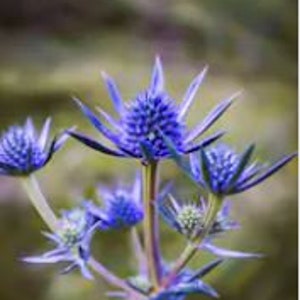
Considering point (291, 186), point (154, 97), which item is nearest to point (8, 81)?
point (291, 186)

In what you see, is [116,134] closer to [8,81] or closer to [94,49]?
[8,81]

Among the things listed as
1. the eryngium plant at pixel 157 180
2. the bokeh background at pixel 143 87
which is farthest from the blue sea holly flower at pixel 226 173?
the bokeh background at pixel 143 87

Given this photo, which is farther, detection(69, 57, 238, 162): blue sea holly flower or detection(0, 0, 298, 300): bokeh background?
detection(0, 0, 298, 300): bokeh background

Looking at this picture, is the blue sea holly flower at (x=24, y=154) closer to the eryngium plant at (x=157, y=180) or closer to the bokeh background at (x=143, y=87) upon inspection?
the eryngium plant at (x=157, y=180)

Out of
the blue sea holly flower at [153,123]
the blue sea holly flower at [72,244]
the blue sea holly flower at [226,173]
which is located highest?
the blue sea holly flower at [153,123]

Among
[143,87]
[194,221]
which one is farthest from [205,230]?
[143,87]

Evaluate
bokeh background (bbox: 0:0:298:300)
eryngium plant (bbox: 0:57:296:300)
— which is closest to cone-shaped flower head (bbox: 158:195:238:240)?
eryngium plant (bbox: 0:57:296:300)

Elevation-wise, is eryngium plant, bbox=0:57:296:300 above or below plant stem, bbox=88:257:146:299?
above

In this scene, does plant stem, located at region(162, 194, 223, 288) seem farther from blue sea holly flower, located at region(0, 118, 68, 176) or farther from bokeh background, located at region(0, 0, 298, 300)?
bokeh background, located at region(0, 0, 298, 300)
